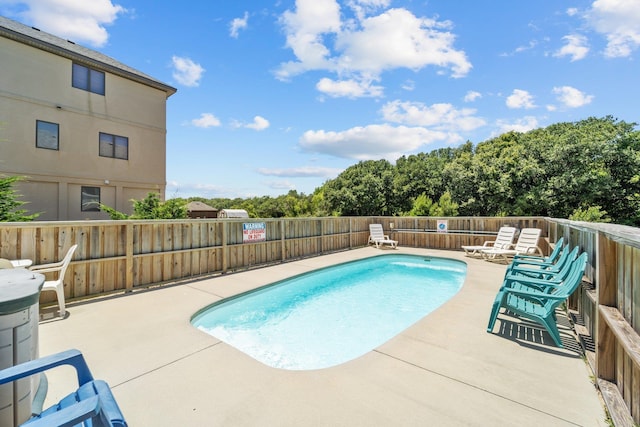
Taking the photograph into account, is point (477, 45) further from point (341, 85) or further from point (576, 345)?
point (576, 345)

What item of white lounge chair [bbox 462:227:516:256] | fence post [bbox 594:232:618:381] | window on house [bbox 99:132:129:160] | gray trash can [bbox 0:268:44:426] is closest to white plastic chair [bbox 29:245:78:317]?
gray trash can [bbox 0:268:44:426]

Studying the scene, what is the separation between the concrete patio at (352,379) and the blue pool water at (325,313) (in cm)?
81

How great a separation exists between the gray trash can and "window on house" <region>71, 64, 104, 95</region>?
41.4ft

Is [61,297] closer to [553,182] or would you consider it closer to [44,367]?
[44,367]

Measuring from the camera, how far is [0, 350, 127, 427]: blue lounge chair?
98 centimetres

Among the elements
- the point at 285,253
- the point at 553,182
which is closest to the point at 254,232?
the point at 285,253

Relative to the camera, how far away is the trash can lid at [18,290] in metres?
1.51

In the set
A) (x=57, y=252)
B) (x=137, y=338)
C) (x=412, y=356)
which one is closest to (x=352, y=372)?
(x=412, y=356)

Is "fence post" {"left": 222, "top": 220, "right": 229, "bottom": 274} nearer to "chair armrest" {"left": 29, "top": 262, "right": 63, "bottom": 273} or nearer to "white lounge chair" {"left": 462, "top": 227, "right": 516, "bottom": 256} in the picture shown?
"chair armrest" {"left": 29, "top": 262, "right": 63, "bottom": 273}

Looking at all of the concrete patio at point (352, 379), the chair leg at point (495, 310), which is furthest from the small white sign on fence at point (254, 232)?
the chair leg at point (495, 310)

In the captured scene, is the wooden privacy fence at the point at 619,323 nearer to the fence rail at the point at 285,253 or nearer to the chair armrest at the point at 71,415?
the fence rail at the point at 285,253

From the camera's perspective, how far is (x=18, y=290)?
5.42ft

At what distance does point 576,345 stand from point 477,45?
10.9 metres

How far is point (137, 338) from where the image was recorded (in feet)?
11.7
